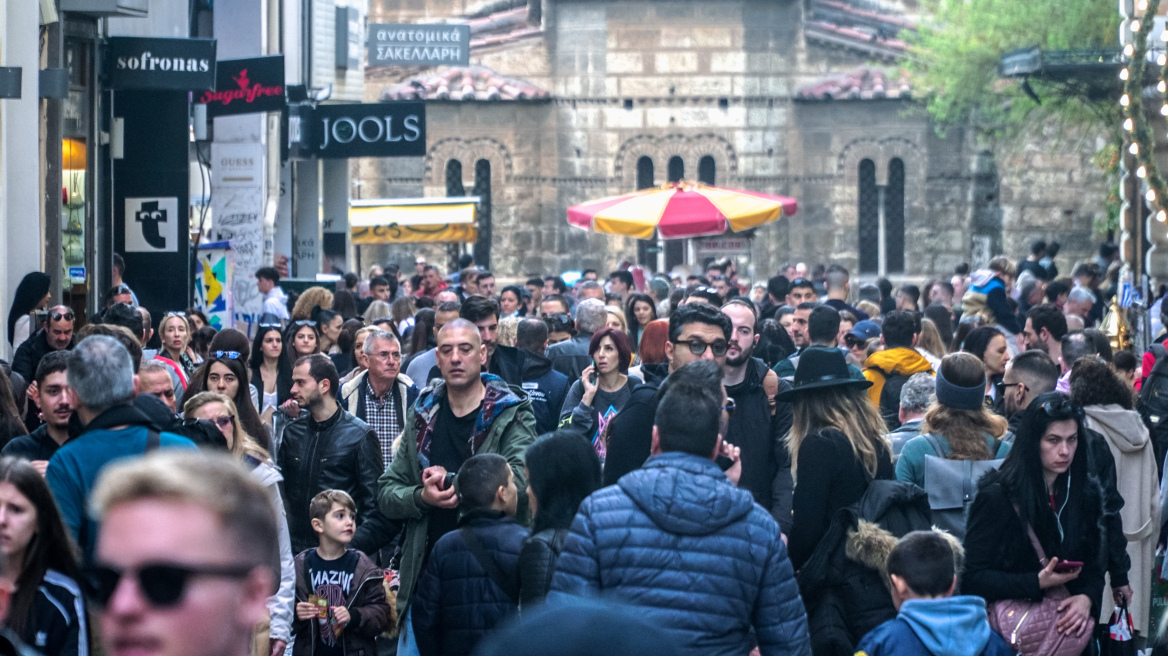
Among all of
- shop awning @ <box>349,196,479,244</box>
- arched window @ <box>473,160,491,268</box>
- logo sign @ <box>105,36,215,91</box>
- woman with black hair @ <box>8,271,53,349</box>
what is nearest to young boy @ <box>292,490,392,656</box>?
woman with black hair @ <box>8,271,53,349</box>

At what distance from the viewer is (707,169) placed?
3098 centimetres

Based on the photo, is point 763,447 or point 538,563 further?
point 763,447

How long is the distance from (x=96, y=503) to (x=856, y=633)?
3.71 m

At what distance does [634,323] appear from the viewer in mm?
12977

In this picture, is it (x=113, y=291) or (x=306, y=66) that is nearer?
(x=113, y=291)

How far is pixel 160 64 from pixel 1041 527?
10.6 meters

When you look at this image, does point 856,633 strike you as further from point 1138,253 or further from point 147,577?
point 1138,253

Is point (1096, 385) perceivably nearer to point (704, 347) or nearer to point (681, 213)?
point (704, 347)

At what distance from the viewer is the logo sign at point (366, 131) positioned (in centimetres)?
1944

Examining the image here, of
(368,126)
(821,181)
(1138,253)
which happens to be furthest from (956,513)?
(821,181)

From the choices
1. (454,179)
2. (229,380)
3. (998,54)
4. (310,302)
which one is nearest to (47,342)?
(229,380)

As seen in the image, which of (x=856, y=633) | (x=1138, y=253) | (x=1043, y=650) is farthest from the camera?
(x=1138, y=253)

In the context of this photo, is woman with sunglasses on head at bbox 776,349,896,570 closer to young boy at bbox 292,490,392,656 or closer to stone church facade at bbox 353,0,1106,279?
young boy at bbox 292,490,392,656

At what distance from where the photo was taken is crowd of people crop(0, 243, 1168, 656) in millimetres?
2219
